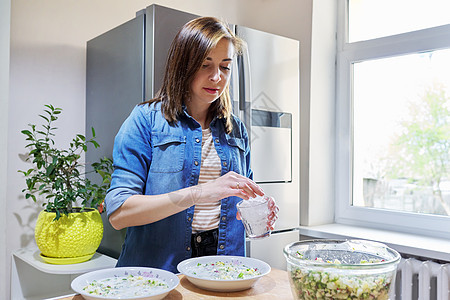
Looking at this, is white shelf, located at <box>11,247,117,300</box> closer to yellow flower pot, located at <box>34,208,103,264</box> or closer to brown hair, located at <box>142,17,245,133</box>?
yellow flower pot, located at <box>34,208,103,264</box>

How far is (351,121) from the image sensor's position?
2699mm

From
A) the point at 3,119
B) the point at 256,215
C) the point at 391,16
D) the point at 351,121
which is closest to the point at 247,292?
the point at 256,215

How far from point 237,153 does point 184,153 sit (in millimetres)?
200

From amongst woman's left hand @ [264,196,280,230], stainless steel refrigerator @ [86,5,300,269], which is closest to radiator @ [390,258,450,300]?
stainless steel refrigerator @ [86,5,300,269]

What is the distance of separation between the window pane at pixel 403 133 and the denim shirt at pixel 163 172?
1431 mm

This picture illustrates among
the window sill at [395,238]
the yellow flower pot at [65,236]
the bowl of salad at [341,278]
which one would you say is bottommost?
the window sill at [395,238]

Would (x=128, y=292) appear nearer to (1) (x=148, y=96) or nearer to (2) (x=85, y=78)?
(1) (x=148, y=96)

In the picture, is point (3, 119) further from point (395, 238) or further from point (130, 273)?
point (395, 238)

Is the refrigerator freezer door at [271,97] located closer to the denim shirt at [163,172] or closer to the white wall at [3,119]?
the denim shirt at [163,172]

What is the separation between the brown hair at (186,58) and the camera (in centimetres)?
126

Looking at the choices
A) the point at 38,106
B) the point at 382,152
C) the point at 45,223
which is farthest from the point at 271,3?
the point at 45,223

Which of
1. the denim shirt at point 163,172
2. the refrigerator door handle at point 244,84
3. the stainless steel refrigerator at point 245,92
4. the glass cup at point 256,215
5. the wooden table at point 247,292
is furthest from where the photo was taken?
the refrigerator door handle at point 244,84

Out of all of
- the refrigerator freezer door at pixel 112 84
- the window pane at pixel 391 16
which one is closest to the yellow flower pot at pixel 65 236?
the refrigerator freezer door at pixel 112 84

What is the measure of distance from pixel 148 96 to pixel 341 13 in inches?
64.3
